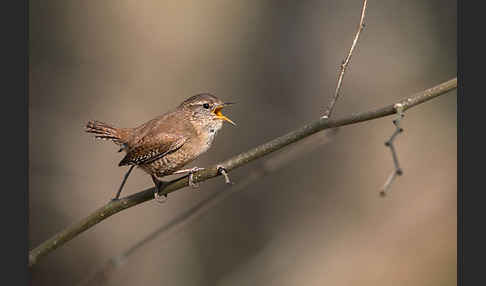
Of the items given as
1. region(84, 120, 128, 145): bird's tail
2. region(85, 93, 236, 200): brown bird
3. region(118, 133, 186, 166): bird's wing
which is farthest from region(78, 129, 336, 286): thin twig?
region(84, 120, 128, 145): bird's tail

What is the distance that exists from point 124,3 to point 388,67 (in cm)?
322

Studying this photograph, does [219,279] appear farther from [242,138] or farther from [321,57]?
[321,57]

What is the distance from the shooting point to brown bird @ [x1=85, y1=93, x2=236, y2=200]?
3.21m

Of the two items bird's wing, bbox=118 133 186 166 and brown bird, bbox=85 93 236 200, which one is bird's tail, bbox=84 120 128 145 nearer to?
brown bird, bbox=85 93 236 200

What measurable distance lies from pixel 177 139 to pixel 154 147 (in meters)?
0.14

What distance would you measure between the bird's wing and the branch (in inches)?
22.6

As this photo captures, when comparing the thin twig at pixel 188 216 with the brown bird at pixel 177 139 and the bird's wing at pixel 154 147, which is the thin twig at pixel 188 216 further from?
the bird's wing at pixel 154 147

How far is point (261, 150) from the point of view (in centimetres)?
212

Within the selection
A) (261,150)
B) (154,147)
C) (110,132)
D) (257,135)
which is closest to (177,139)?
(154,147)

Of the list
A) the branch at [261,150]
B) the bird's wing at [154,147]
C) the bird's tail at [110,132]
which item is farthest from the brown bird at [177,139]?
the branch at [261,150]

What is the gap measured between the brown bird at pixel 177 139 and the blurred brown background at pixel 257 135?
2662 millimetres

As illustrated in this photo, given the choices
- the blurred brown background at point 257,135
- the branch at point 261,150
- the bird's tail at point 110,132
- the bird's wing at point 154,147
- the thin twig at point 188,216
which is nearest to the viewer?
the branch at point 261,150

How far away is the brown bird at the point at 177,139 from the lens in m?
3.21

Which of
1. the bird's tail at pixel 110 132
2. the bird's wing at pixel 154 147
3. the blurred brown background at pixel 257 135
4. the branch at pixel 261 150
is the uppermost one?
the blurred brown background at pixel 257 135
